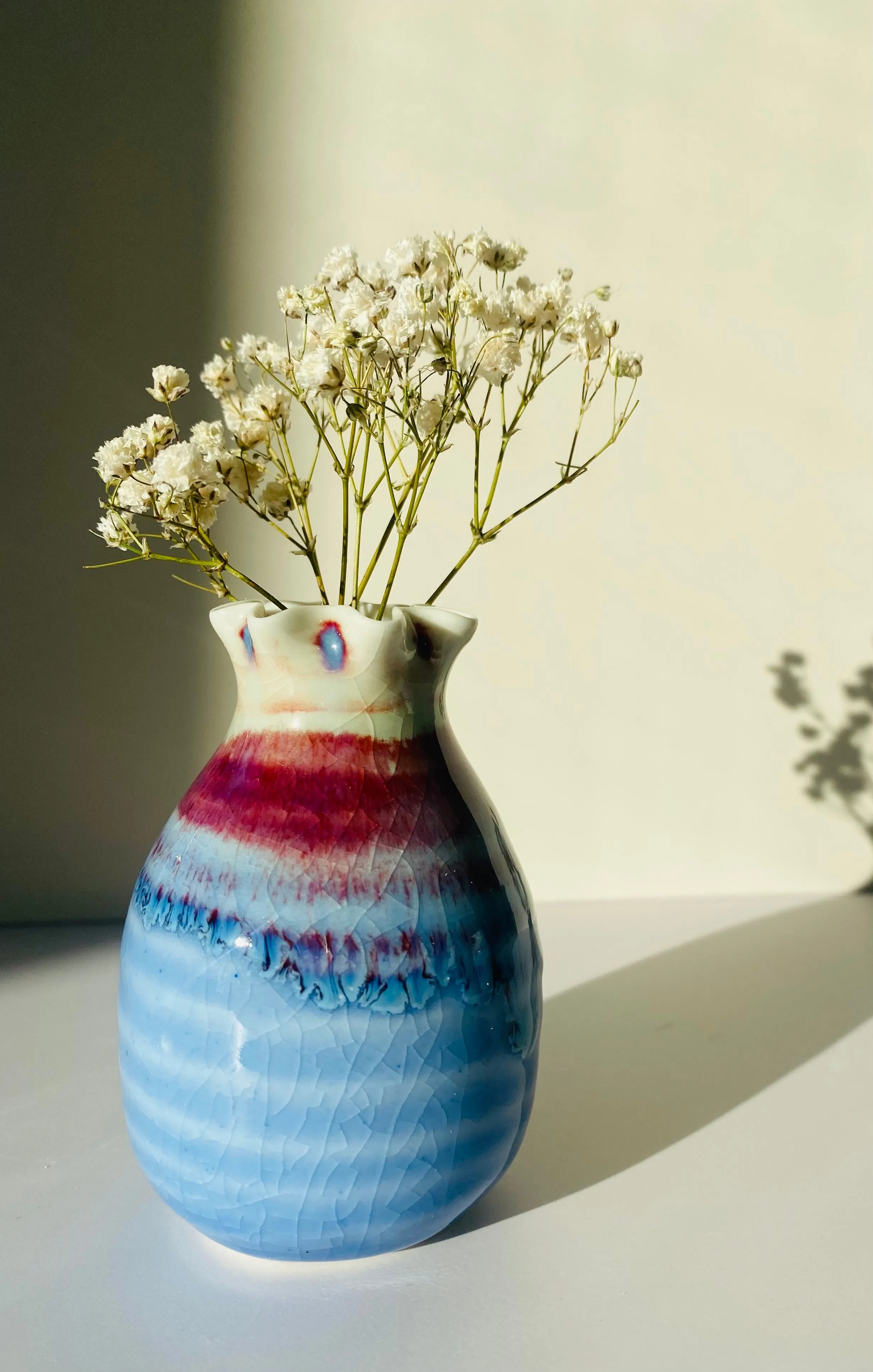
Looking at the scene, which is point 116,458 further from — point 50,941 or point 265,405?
point 50,941

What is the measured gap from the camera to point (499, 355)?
1.96 ft

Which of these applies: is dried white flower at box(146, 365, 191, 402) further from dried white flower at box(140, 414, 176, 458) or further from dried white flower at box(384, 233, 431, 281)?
dried white flower at box(384, 233, 431, 281)

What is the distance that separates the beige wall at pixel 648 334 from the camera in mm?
1198

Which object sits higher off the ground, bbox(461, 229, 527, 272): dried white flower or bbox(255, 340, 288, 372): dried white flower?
bbox(461, 229, 527, 272): dried white flower

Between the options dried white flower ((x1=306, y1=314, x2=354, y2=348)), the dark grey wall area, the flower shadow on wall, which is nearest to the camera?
dried white flower ((x1=306, y1=314, x2=354, y2=348))

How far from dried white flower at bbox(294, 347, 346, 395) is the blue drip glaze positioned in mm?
124

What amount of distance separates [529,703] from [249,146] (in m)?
0.69

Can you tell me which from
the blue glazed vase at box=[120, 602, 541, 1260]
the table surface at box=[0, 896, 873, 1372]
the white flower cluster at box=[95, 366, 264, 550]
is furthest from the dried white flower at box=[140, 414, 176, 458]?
the table surface at box=[0, 896, 873, 1372]

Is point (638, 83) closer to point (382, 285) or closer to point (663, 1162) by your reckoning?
point (382, 285)

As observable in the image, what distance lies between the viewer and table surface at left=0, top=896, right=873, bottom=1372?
0.58 metres

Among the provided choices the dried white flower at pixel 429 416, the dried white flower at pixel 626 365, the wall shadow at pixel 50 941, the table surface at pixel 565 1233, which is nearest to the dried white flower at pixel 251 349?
the dried white flower at pixel 429 416

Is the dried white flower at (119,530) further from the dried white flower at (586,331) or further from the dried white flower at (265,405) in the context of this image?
the dried white flower at (586,331)

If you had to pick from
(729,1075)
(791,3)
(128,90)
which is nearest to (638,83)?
(791,3)

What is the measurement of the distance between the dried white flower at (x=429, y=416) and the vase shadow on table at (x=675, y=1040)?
0.48 m
